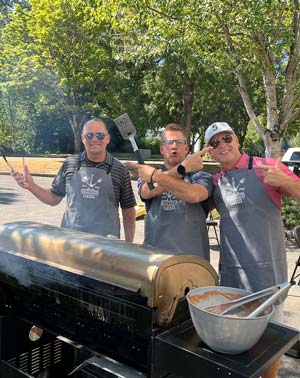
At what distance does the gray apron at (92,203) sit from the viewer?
249cm

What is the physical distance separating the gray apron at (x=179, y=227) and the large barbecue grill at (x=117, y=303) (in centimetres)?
41

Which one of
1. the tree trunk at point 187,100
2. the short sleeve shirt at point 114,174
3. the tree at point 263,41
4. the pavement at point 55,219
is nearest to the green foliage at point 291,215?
the pavement at point 55,219

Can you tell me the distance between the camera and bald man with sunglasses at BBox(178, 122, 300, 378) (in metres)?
1.84

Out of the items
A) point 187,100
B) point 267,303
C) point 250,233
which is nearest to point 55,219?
point 250,233

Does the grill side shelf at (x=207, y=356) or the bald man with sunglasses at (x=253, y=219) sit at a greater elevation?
the bald man with sunglasses at (x=253, y=219)

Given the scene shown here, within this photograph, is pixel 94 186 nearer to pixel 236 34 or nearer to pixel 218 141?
pixel 218 141

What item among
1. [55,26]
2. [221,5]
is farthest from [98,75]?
[221,5]

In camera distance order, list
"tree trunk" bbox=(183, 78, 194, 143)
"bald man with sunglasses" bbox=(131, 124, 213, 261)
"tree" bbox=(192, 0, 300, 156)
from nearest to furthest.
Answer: "bald man with sunglasses" bbox=(131, 124, 213, 261)
"tree" bbox=(192, 0, 300, 156)
"tree trunk" bbox=(183, 78, 194, 143)

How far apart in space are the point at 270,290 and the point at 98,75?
1783 cm

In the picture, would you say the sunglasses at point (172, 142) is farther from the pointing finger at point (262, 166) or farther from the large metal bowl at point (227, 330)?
the large metal bowl at point (227, 330)

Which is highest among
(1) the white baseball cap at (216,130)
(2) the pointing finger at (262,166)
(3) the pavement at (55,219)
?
(1) the white baseball cap at (216,130)

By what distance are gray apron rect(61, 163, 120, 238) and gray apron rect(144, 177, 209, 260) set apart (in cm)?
54

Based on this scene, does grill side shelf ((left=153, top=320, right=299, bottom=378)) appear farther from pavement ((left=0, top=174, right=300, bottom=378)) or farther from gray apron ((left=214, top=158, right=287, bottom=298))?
pavement ((left=0, top=174, right=300, bottom=378))

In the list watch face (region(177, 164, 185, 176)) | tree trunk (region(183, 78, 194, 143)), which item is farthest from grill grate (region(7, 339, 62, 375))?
tree trunk (region(183, 78, 194, 143))
